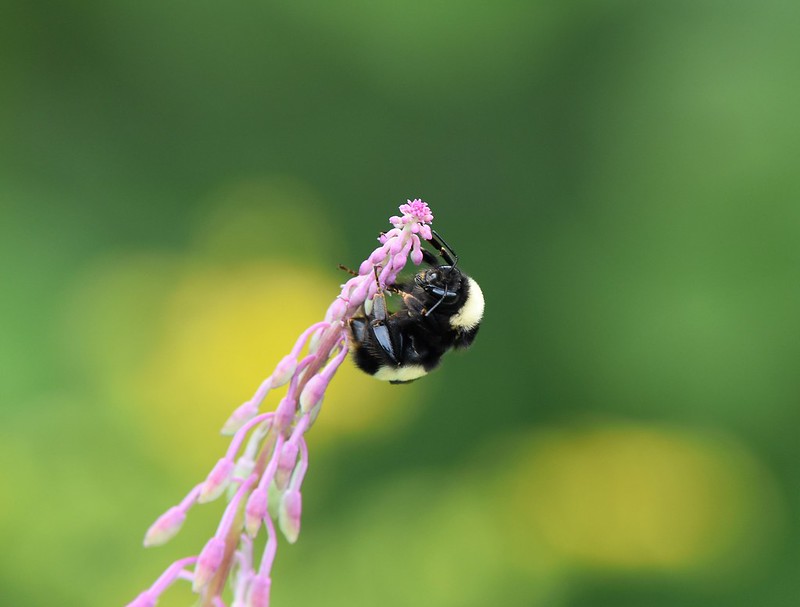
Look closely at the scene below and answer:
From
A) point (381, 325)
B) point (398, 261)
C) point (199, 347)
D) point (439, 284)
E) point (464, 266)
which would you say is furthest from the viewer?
point (464, 266)


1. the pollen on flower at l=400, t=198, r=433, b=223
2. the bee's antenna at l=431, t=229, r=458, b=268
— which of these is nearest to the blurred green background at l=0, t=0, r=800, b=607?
the bee's antenna at l=431, t=229, r=458, b=268

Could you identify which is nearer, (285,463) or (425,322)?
(285,463)

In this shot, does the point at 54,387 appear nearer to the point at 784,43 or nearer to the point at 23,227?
the point at 23,227

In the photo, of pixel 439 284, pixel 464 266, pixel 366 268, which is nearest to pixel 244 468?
pixel 366 268

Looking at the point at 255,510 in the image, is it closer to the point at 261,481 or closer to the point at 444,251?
the point at 261,481

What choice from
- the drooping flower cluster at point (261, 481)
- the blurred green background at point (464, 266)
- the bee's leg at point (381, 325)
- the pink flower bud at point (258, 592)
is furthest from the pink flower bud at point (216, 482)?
the blurred green background at point (464, 266)

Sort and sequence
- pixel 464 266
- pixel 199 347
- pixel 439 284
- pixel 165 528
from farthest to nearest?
pixel 464 266, pixel 199 347, pixel 439 284, pixel 165 528

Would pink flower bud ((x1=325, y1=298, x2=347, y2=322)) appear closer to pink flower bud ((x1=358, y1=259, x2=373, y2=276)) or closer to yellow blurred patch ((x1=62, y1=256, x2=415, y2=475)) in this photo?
pink flower bud ((x1=358, y1=259, x2=373, y2=276))

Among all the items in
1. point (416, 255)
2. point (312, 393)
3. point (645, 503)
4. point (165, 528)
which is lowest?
point (165, 528)

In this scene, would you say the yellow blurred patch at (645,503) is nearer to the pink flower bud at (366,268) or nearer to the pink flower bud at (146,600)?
the pink flower bud at (366,268)
